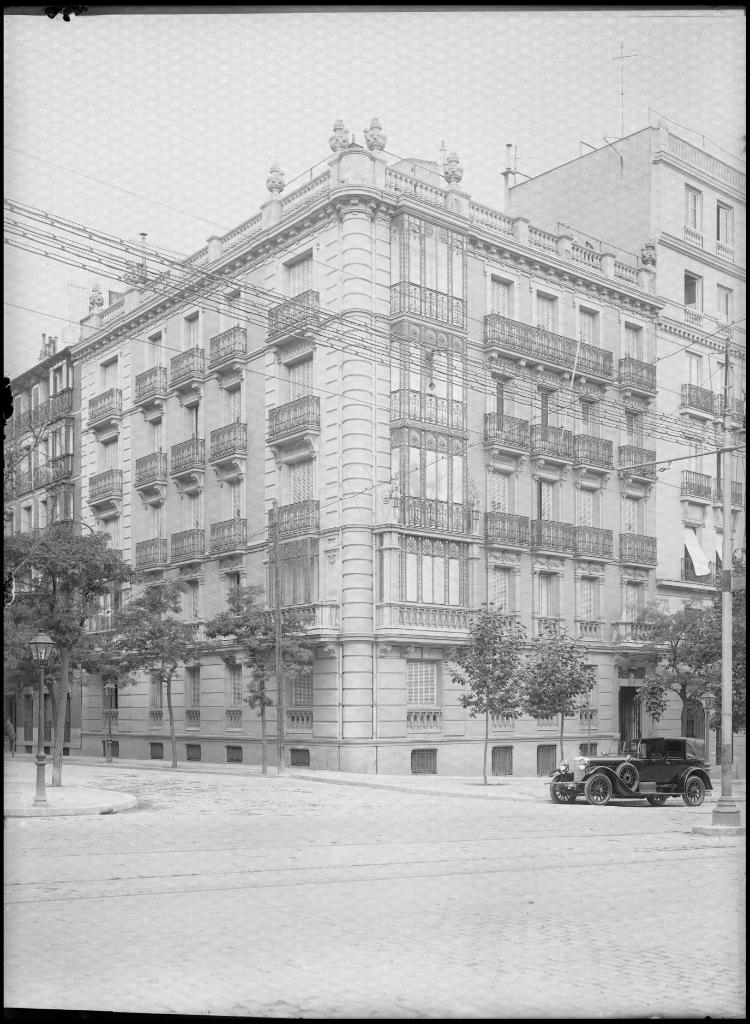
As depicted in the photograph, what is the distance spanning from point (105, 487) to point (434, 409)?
7.20 metres

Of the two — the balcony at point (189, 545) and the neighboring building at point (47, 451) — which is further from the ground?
the neighboring building at point (47, 451)

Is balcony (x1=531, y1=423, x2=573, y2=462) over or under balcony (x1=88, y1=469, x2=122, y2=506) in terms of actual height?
over

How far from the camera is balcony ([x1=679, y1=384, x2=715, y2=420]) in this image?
17.2m

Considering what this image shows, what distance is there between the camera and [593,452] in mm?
18719

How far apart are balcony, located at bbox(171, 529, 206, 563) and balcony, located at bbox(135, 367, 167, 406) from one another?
7.06 feet

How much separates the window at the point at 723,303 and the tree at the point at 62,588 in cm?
1017

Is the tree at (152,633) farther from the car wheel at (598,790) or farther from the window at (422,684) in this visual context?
the car wheel at (598,790)

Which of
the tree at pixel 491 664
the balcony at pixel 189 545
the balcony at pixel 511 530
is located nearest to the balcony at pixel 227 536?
the balcony at pixel 189 545

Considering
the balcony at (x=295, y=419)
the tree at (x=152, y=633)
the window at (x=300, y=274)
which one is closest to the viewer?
the tree at (x=152, y=633)

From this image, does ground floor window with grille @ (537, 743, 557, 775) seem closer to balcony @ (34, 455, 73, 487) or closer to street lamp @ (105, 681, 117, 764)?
street lamp @ (105, 681, 117, 764)

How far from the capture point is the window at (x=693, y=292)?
17750 millimetres

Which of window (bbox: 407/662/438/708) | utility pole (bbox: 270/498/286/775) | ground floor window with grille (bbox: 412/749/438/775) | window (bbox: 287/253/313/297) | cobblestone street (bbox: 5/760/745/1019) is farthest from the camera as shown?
ground floor window with grille (bbox: 412/749/438/775)

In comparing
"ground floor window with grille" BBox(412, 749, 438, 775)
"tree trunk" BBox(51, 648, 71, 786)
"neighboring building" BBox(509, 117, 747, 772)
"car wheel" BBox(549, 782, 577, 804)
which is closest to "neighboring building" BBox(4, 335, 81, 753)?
"tree trunk" BBox(51, 648, 71, 786)

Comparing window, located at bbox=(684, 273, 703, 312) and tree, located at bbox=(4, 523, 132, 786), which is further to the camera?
window, located at bbox=(684, 273, 703, 312)
